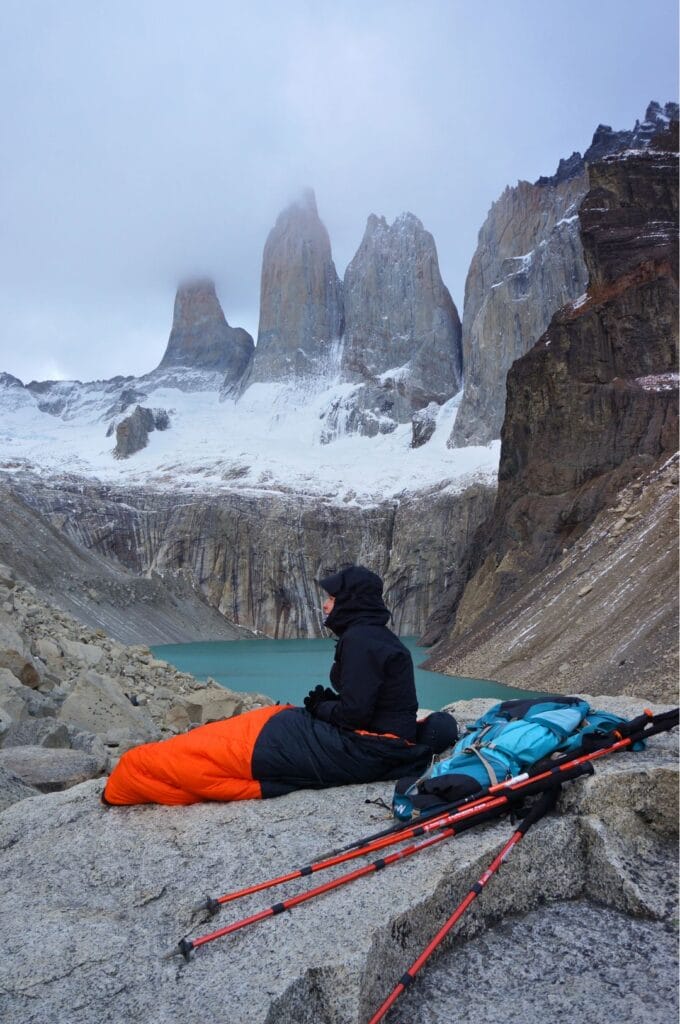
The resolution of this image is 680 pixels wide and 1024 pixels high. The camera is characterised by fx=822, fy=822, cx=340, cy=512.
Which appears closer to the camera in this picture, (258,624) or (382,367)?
(258,624)

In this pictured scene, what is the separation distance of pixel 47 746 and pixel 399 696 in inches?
181

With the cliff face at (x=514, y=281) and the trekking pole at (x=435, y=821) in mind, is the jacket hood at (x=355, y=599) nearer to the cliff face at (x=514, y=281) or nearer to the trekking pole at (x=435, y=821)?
the trekking pole at (x=435, y=821)

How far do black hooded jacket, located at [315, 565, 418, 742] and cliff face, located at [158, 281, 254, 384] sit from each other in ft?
425

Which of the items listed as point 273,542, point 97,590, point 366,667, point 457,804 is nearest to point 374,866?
point 457,804

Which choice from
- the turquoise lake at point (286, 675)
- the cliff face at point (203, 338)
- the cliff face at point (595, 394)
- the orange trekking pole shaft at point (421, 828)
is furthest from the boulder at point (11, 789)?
the cliff face at point (203, 338)

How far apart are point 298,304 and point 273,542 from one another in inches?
1985

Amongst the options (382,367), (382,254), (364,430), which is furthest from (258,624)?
(382,254)

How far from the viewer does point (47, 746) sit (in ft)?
25.4

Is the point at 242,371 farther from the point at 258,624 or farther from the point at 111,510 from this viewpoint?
the point at 258,624

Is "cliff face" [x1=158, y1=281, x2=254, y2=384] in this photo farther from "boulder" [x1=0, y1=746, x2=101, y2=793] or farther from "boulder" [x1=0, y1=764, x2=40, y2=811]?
"boulder" [x1=0, y1=764, x2=40, y2=811]

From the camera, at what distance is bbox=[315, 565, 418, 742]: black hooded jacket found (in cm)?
439

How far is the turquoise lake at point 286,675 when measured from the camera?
23.1 m

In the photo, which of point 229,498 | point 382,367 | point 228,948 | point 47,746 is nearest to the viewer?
point 228,948

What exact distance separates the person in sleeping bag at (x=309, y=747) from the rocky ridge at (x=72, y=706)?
5.44ft
